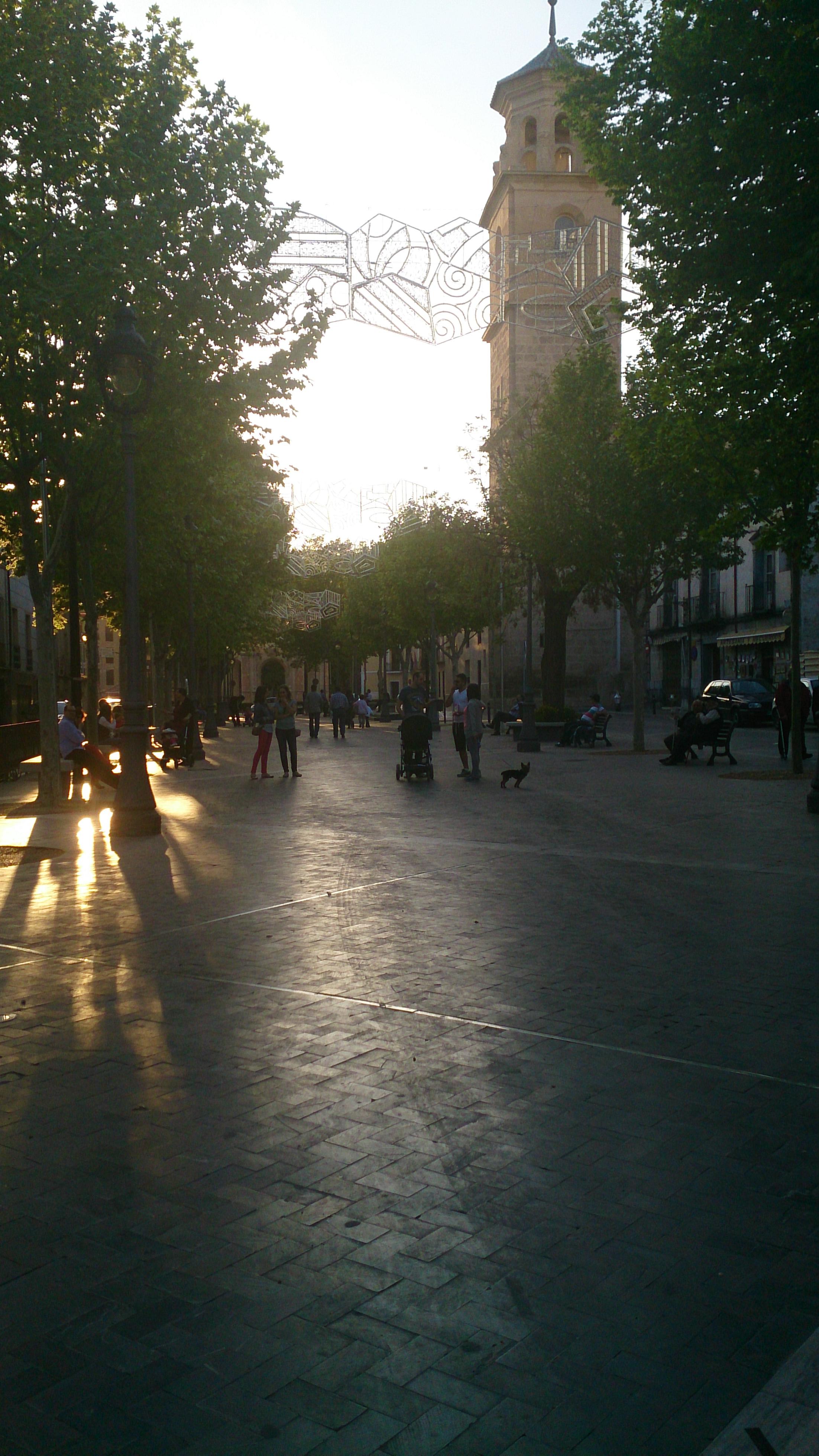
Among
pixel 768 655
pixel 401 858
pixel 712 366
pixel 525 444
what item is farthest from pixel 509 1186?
pixel 768 655

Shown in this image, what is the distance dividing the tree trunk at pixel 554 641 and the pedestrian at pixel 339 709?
6411mm

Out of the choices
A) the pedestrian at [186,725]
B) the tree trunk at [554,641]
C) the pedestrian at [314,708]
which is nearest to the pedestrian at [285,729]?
the pedestrian at [186,725]

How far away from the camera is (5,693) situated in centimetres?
3744

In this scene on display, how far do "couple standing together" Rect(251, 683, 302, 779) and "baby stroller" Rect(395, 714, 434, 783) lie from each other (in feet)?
8.34

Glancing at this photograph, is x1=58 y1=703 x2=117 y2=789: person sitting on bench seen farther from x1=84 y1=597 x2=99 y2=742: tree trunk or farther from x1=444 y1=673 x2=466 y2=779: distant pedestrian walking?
x1=444 y1=673 x2=466 y2=779: distant pedestrian walking

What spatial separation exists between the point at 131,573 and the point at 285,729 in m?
9.11

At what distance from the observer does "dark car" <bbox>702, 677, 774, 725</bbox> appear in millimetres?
41031

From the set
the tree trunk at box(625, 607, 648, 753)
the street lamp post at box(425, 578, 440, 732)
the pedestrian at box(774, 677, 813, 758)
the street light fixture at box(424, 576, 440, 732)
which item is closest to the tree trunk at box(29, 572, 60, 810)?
the pedestrian at box(774, 677, 813, 758)

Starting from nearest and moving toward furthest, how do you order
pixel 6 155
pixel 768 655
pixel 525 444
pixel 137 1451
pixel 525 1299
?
pixel 137 1451 → pixel 525 1299 → pixel 6 155 → pixel 525 444 → pixel 768 655

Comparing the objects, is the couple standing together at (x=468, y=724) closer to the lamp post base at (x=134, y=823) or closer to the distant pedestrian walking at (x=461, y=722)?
the distant pedestrian walking at (x=461, y=722)

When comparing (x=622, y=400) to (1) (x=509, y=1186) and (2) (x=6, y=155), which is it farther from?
(1) (x=509, y=1186)

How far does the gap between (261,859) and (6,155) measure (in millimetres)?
10978

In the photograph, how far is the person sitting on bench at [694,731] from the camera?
901 inches

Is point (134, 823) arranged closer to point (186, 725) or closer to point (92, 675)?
point (92, 675)
